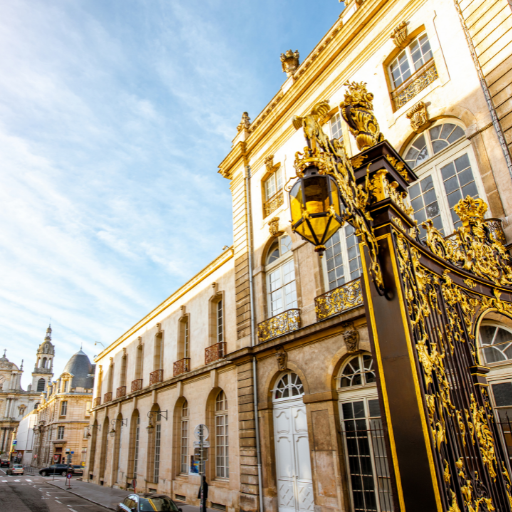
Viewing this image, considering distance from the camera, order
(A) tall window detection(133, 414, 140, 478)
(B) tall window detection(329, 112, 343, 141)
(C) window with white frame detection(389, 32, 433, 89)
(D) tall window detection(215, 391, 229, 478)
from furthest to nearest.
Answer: (A) tall window detection(133, 414, 140, 478) < (D) tall window detection(215, 391, 229, 478) < (B) tall window detection(329, 112, 343, 141) < (C) window with white frame detection(389, 32, 433, 89)

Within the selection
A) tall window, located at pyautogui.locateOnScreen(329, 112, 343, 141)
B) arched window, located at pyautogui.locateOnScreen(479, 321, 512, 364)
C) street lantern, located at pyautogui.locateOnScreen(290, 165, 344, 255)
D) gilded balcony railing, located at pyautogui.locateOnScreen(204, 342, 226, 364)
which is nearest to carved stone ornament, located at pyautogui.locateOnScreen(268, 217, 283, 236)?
tall window, located at pyautogui.locateOnScreen(329, 112, 343, 141)

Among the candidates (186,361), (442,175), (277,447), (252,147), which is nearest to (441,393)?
(442,175)

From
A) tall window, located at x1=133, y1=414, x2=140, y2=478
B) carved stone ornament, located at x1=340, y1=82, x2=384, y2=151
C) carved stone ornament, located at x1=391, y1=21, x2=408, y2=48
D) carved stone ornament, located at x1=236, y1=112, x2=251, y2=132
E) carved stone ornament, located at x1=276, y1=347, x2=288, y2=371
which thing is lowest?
tall window, located at x1=133, y1=414, x2=140, y2=478

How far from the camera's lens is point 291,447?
10805 millimetres

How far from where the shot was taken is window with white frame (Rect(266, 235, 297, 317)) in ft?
39.9

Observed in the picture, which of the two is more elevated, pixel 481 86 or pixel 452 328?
pixel 481 86

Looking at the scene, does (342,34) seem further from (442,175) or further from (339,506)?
(339,506)

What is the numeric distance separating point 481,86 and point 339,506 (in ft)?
29.0

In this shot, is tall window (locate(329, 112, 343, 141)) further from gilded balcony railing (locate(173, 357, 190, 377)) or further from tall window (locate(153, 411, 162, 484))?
tall window (locate(153, 411, 162, 484))

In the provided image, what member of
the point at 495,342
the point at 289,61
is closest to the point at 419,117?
the point at 495,342

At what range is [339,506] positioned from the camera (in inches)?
348

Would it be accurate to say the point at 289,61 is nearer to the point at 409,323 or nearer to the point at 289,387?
the point at 289,387

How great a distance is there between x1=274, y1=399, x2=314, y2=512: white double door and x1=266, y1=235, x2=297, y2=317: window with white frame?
275cm

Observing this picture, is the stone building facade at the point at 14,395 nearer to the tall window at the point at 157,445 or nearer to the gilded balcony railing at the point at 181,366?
the tall window at the point at 157,445
